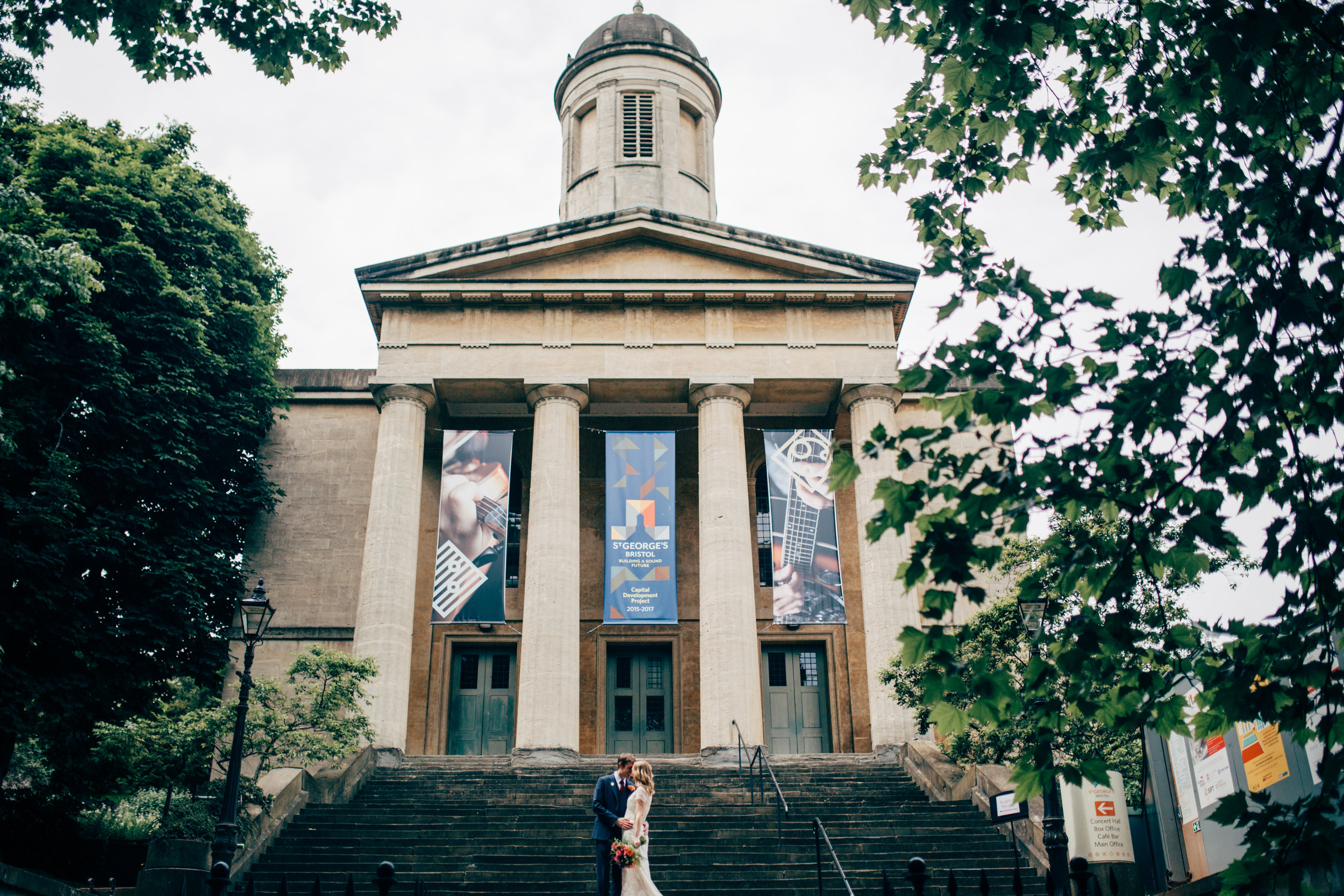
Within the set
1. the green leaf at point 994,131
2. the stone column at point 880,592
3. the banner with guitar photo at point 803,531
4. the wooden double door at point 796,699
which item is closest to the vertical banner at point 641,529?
the banner with guitar photo at point 803,531

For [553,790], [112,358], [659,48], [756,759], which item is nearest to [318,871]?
[553,790]

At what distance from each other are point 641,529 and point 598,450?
565cm

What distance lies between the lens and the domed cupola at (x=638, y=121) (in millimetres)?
31766

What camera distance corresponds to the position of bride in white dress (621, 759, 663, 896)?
409 inches

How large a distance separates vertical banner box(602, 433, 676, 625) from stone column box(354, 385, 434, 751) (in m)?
4.49

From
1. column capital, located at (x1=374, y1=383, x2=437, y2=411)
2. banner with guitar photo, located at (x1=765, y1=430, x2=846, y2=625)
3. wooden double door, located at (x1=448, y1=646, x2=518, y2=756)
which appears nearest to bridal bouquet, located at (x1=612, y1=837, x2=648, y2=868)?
banner with guitar photo, located at (x1=765, y1=430, x2=846, y2=625)

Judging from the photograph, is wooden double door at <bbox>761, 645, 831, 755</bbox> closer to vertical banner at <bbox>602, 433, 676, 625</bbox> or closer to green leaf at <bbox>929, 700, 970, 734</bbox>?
vertical banner at <bbox>602, 433, 676, 625</bbox>

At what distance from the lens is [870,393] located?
2534 centimetres

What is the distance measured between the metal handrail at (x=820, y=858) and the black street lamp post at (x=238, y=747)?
6001 mm

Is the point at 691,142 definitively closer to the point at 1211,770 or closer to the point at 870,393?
the point at 870,393

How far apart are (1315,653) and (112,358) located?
20819 mm

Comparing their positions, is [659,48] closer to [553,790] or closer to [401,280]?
[401,280]

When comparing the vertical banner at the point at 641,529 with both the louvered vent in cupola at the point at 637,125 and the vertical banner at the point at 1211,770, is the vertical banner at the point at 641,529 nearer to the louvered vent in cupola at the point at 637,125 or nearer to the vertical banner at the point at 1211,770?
the louvered vent in cupola at the point at 637,125

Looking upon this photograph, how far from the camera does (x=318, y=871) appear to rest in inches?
567
